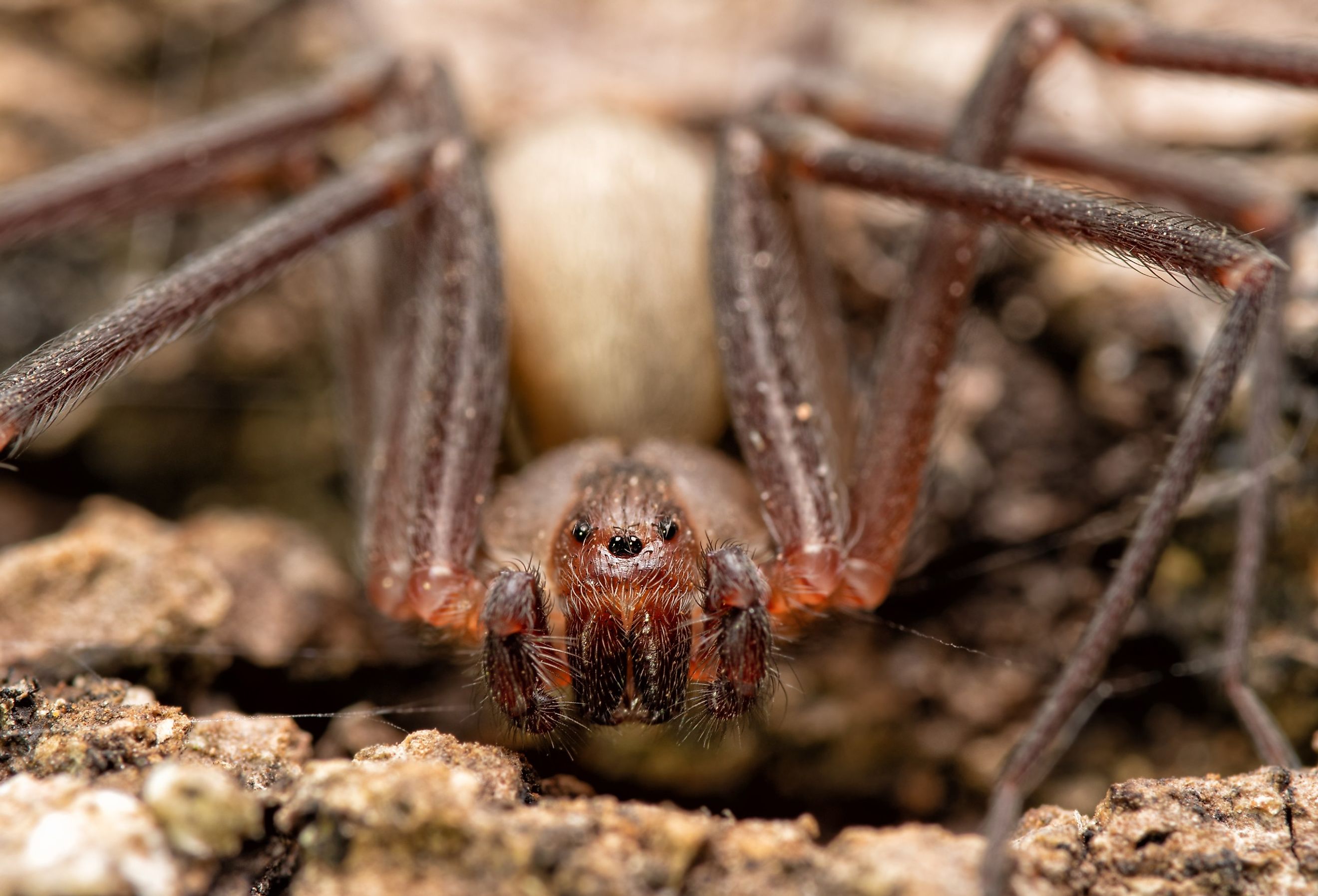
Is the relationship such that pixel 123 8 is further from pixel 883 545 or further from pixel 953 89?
pixel 883 545

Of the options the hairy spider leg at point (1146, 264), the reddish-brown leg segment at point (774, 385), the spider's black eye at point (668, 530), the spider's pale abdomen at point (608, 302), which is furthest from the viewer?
the spider's pale abdomen at point (608, 302)

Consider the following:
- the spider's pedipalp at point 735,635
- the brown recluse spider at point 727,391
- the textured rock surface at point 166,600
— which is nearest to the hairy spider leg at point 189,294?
the brown recluse spider at point 727,391

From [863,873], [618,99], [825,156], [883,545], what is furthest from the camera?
[618,99]

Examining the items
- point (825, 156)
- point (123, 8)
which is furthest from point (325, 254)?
point (123, 8)

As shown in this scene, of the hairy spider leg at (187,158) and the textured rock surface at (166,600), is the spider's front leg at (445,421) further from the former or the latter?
the hairy spider leg at (187,158)

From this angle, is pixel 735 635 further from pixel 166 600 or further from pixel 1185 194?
pixel 1185 194

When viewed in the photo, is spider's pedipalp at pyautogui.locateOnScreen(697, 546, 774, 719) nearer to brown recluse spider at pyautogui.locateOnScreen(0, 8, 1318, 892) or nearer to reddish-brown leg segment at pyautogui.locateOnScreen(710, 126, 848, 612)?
brown recluse spider at pyautogui.locateOnScreen(0, 8, 1318, 892)

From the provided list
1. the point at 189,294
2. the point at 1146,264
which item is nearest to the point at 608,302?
the point at 189,294
